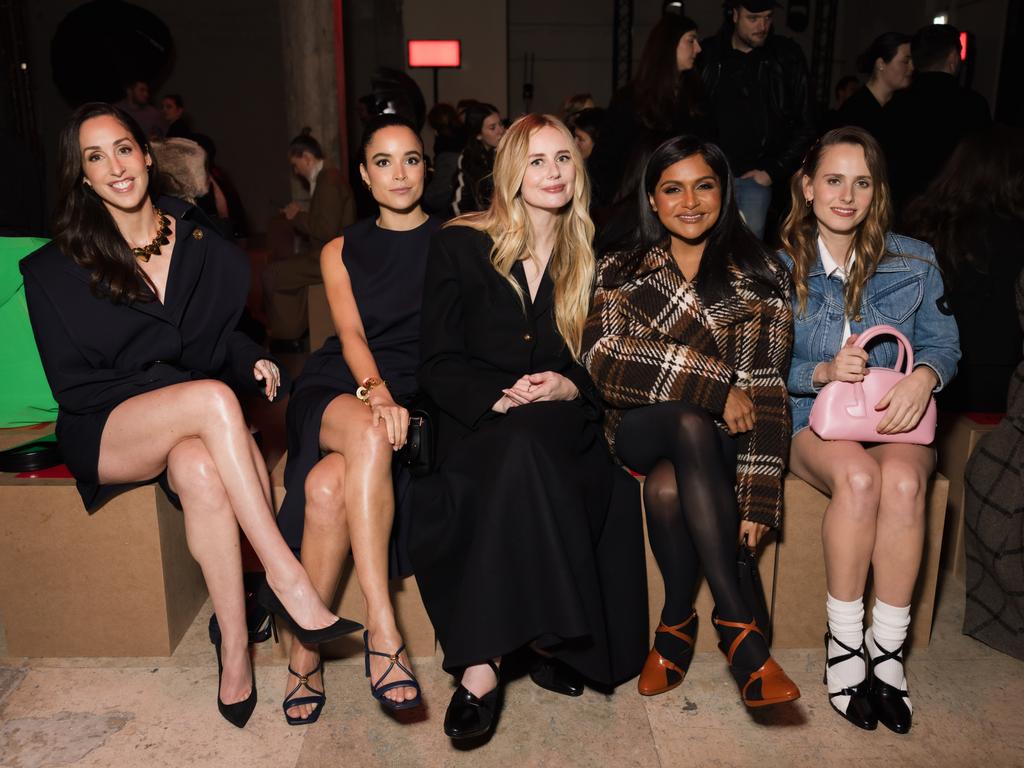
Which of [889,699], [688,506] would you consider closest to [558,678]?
[688,506]

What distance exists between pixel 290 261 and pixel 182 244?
3.03 m

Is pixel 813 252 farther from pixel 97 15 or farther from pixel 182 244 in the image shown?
pixel 97 15

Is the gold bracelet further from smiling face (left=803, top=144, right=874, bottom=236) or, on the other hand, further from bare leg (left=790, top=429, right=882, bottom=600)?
smiling face (left=803, top=144, right=874, bottom=236)

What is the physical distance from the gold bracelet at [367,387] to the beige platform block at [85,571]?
60cm

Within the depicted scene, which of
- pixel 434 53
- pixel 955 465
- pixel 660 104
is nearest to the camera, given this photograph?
pixel 955 465

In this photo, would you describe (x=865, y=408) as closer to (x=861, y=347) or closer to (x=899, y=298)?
(x=861, y=347)

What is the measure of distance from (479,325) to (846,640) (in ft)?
4.18

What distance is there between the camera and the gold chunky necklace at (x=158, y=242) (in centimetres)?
259

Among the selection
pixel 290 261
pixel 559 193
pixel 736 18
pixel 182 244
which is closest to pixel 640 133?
pixel 736 18

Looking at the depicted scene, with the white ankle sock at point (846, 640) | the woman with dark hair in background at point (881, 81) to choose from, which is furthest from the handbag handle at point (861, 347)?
the woman with dark hair in background at point (881, 81)

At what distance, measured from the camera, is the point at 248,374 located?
2617mm

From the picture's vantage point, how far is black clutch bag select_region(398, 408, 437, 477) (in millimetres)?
2373

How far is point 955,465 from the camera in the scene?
3.08 metres

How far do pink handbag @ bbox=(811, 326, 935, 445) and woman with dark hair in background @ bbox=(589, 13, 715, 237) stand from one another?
1.37 metres
